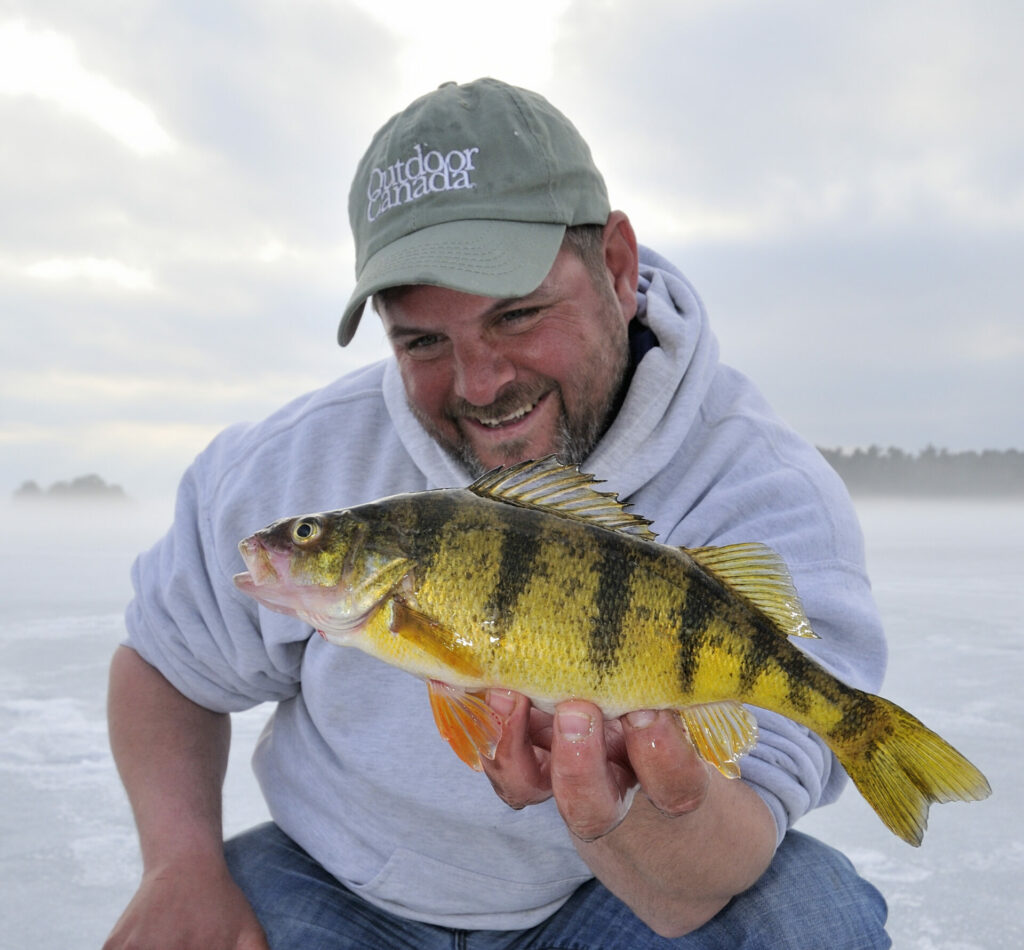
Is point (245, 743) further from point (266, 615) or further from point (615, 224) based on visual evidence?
point (615, 224)

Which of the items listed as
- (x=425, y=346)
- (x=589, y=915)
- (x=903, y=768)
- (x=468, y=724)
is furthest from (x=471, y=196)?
(x=589, y=915)

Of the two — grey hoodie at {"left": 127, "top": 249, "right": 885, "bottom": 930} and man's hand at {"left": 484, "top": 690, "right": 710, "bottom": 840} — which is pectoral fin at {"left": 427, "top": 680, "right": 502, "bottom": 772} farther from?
grey hoodie at {"left": 127, "top": 249, "right": 885, "bottom": 930}

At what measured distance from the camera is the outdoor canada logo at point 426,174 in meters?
2.57

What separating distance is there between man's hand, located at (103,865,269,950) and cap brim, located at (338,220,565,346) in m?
1.73

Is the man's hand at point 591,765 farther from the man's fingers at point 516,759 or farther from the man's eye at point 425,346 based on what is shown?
the man's eye at point 425,346

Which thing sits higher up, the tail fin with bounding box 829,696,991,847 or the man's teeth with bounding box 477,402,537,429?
the man's teeth with bounding box 477,402,537,429

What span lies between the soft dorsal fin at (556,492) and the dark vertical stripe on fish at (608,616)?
0.41ft

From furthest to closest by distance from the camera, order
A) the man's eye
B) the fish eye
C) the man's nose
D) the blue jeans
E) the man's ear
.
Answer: the man's ear, the man's eye, the man's nose, the blue jeans, the fish eye

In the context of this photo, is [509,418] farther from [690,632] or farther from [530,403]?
[690,632]

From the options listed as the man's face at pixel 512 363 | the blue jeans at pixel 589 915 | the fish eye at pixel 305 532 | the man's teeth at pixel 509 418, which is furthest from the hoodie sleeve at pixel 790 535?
the fish eye at pixel 305 532

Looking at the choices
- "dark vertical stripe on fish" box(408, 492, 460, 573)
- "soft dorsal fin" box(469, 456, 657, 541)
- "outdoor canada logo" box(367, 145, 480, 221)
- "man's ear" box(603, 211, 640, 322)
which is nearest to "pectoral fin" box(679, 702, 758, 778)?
"soft dorsal fin" box(469, 456, 657, 541)

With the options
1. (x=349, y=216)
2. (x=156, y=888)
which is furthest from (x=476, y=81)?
(x=156, y=888)

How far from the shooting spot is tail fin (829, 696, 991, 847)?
1.65m

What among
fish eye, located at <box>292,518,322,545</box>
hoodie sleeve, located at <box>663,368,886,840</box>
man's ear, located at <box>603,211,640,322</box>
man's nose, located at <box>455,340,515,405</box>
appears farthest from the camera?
man's ear, located at <box>603,211,640,322</box>
